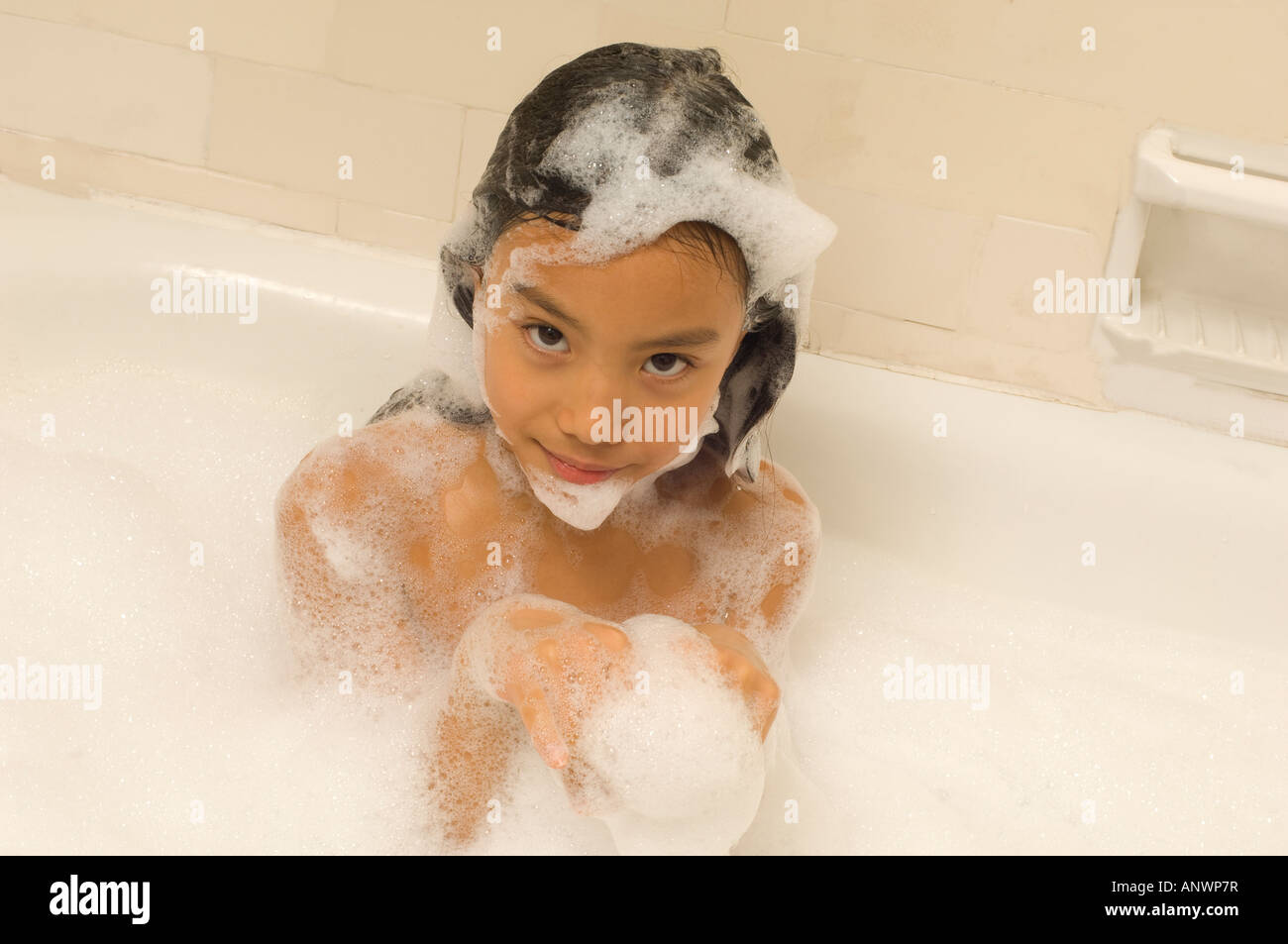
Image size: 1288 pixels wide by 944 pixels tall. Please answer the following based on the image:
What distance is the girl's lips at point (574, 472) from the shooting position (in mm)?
975

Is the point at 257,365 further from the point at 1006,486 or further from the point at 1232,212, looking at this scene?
the point at 1232,212

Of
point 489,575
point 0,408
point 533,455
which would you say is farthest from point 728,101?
point 0,408

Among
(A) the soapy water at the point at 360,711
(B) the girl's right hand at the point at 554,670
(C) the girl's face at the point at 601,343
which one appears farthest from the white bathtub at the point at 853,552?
(C) the girl's face at the point at 601,343

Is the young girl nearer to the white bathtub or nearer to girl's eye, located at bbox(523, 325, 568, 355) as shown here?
girl's eye, located at bbox(523, 325, 568, 355)

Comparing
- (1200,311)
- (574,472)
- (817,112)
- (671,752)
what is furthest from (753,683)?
(1200,311)

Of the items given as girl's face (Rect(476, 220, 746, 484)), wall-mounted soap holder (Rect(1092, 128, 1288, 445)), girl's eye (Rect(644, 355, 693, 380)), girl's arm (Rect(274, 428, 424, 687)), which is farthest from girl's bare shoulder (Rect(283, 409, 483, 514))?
wall-mounted soap holder (Rect(1092, 128, 1288, 445))

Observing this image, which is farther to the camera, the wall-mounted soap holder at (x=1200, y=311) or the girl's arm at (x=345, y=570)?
the wall-mounted soap holder at (x=1200, y=311)

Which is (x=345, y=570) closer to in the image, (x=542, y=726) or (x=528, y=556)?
(x=528, y=556)

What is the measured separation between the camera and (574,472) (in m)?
0.98

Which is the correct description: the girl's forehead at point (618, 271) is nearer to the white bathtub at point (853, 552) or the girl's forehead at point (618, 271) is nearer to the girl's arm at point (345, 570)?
the girl's arm at point (345, 570)

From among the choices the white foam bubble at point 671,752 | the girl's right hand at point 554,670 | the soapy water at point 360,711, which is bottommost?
the soapy water at point 360,711

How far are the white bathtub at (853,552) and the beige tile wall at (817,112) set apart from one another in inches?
2.0

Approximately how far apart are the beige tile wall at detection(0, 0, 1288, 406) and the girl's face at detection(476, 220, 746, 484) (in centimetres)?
42

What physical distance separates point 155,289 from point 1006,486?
0.94 m
